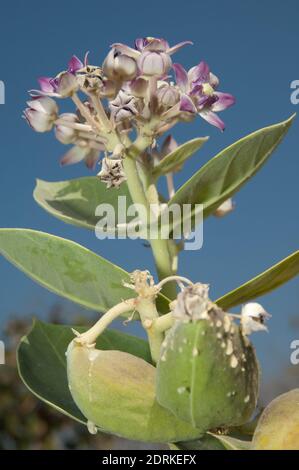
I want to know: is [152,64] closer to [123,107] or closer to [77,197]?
[123,107]

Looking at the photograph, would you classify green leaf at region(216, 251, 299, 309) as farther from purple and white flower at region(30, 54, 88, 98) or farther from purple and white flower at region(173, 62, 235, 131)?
purple and white flower at region(30, 54, 88, 98)

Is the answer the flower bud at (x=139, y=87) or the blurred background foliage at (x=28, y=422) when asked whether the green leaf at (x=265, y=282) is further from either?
the blurred background foliage at (x=28, y=422)

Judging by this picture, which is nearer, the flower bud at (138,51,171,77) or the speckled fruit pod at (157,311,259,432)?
the speckled fruit pod at (157,311,259,432)

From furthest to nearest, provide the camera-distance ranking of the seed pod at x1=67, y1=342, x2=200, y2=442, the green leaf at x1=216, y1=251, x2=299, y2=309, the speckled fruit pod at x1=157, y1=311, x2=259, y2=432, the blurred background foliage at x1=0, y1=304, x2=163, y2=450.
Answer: the blurred background foliage at x1=0, y1=304, x2=163, y2=450 → the green leaf at x1=216, y1=251, x2=299, y2=309 → the seed pod at x1=67, y1=342, x2=200, y2=442 → the speckled fruit pod at x1=157, y1=311, x2=259, y2=432

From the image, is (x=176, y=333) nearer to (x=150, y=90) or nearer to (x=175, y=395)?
(x=175, y=395)

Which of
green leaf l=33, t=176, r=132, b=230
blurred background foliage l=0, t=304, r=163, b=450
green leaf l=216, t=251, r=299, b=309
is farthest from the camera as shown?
blurred background foliage l=0, t=304, r=163, b=450

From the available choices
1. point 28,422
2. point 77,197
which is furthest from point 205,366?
point 28,422

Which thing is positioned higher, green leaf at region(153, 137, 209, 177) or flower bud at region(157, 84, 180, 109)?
flower bud at region(157, 84, 180, 109)

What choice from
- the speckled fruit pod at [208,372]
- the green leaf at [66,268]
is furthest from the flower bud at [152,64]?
the speckled fruit pod at [208,372]

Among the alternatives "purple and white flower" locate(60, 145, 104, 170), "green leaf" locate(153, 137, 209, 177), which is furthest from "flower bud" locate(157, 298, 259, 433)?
"purple and white flower" locate(60, 145, 104, 170)

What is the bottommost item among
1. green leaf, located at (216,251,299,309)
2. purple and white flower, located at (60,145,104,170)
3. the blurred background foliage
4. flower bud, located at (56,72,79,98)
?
the blurred background foliage
